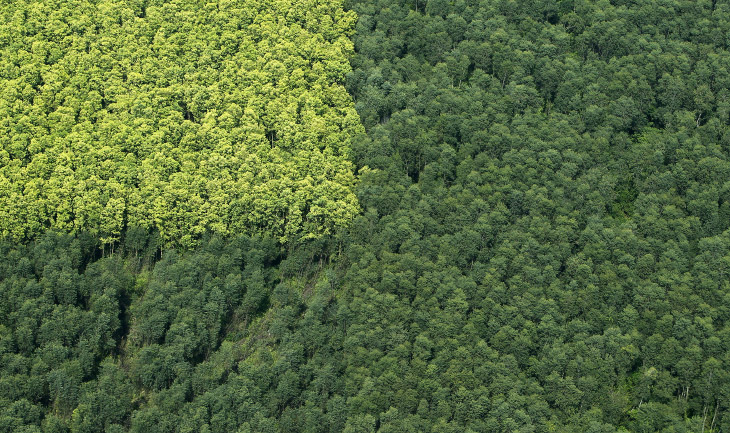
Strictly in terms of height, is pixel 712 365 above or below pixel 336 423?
above

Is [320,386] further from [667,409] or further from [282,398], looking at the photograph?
[667,409]

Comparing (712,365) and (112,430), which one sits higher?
(712,365)

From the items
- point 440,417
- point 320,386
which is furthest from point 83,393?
point 440,417

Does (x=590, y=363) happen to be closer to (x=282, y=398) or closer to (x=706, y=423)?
(x=706, y=423)

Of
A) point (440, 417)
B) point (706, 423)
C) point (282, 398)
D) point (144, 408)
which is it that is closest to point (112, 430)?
point (144, 408)

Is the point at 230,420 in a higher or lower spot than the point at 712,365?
lower

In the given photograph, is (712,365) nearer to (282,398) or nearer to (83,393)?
(282,398)

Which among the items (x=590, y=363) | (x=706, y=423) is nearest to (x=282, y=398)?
(x=590, y=363)
